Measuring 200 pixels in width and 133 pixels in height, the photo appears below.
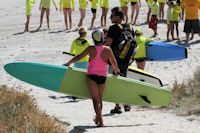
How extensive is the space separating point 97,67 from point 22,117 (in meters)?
1.41

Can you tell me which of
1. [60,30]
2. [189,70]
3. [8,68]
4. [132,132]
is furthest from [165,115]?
[60,30]

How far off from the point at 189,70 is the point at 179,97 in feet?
12.8

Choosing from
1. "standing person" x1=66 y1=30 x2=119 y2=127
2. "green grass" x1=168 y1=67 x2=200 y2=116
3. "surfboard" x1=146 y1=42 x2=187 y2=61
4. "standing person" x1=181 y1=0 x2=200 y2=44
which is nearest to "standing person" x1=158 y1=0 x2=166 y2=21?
"standing person" x1=181 y1=0 x2=200 y2=44

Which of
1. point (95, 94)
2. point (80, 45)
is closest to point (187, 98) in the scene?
point (80, 45)

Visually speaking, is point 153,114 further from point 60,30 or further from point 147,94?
point 60,30

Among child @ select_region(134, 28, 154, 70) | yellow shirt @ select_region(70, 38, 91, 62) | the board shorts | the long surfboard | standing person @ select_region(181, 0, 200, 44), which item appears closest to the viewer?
the long surfboard

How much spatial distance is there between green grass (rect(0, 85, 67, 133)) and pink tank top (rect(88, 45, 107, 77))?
100 cm

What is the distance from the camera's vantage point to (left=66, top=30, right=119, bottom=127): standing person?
9.88 metres

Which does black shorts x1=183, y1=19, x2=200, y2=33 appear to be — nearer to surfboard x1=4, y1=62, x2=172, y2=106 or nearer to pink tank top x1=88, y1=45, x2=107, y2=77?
surfboard x1=4, y1=62, x2=172, y2=106

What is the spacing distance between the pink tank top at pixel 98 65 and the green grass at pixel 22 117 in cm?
100

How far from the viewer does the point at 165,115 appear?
449 inches

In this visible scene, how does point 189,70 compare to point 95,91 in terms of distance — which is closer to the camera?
point 95,91

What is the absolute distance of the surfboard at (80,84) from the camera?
35.3 feet

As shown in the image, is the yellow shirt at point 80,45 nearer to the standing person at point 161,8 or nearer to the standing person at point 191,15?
the standing person at point 191,15
